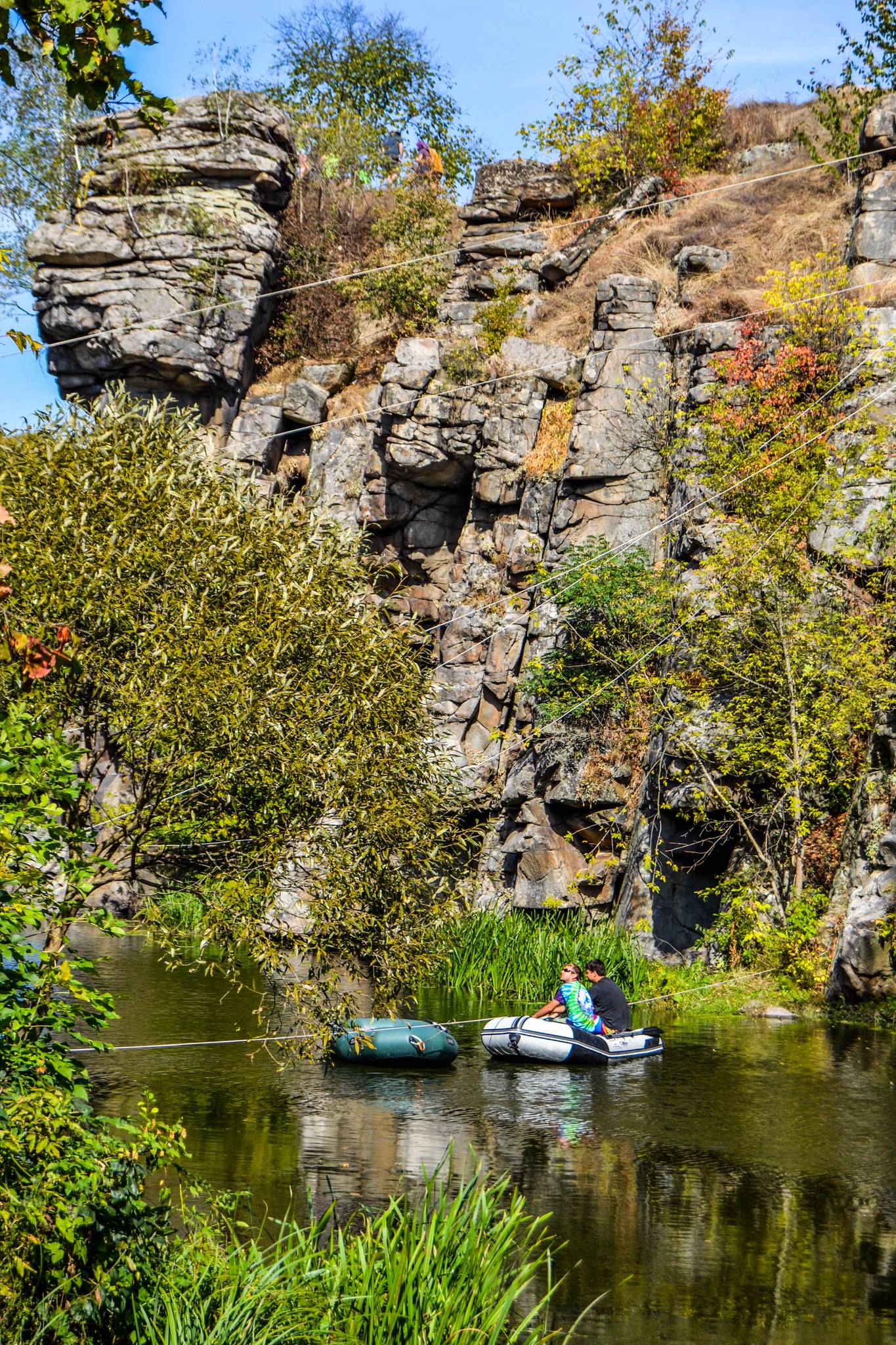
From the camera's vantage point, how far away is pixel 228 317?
33438 millimetres

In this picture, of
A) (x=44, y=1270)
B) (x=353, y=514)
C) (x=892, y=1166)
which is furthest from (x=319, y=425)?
(x=44, y=1270)

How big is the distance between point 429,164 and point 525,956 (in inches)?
1258

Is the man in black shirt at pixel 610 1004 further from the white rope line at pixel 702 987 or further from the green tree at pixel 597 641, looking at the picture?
the green tree at pixel 597 641

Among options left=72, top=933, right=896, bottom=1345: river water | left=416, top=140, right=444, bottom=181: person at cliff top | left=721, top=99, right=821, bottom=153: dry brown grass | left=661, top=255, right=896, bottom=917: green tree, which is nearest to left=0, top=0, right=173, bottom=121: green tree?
left=72, top=933, right=896, bottom=1345: river water

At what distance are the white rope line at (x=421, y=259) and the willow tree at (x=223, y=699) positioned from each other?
798 inches

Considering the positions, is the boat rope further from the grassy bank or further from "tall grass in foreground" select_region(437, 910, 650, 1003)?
"tall grass in foreground" select_region(437, 910, 650, 1003)

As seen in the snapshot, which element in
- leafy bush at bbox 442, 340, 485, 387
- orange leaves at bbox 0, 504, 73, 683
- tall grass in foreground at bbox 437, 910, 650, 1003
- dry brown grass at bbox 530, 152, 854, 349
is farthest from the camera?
leafy bush at bbox 442, 340, 485, 387

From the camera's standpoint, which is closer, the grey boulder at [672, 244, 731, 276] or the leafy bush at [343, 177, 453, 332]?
the grey boulder at [672, 244, 731, 276]

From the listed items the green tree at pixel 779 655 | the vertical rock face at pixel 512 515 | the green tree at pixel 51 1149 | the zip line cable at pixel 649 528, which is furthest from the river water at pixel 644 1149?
the zip line cable at pixel 649 528

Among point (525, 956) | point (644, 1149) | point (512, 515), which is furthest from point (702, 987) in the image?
point (512, 515)

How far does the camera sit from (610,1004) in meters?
17.1

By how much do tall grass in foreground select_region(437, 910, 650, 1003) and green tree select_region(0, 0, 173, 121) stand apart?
15816 millimetres

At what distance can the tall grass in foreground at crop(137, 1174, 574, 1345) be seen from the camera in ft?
17.5

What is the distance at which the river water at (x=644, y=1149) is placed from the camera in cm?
828
